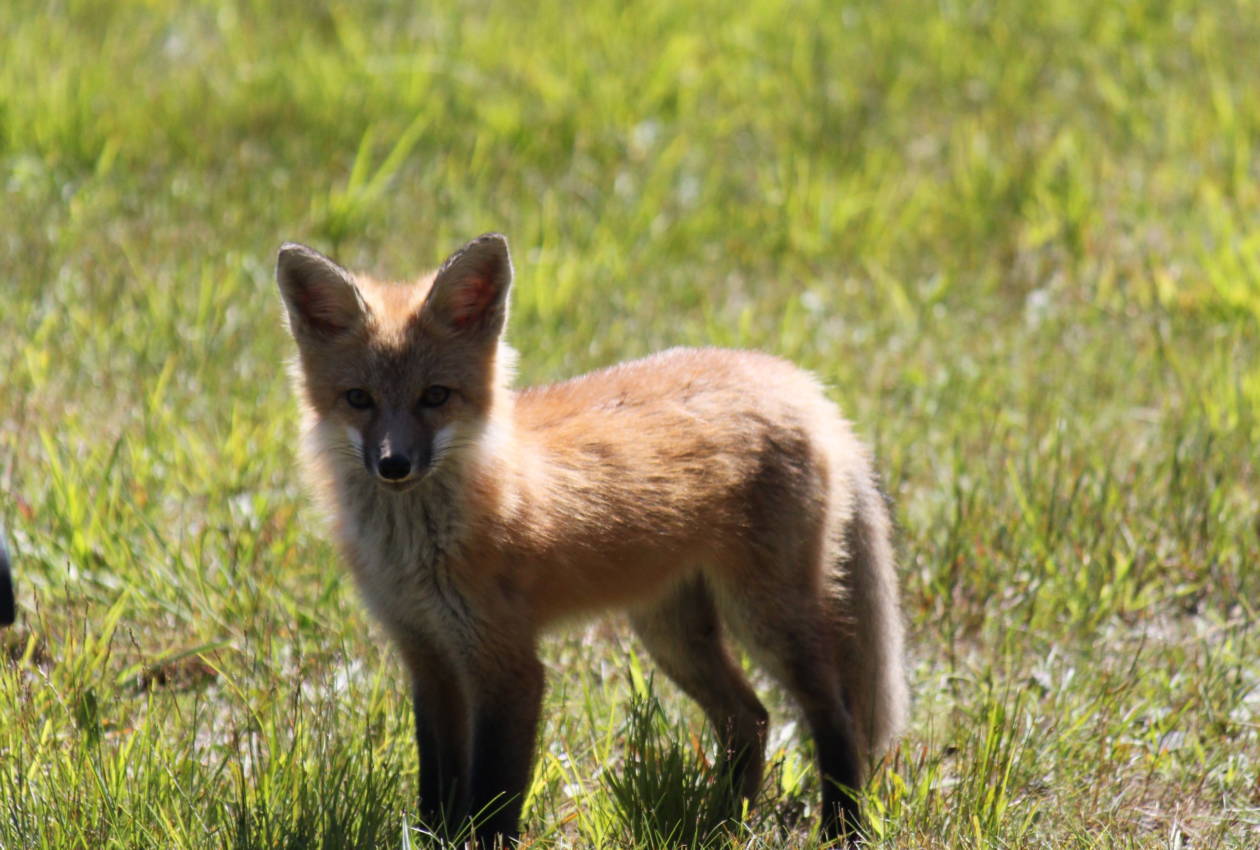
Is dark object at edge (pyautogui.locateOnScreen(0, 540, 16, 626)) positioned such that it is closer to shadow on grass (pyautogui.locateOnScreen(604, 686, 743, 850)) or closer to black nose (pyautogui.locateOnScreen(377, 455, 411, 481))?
black nose (pyautogui.locateOnScreen(377, 455, 411, 481))

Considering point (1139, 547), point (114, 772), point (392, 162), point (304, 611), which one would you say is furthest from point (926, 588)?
point (392, 162)

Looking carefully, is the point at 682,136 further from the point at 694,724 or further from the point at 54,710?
the point at 54,710

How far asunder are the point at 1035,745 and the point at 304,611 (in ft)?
7.42

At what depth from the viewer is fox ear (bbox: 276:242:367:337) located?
3.81 m

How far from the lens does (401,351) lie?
3.79 meters

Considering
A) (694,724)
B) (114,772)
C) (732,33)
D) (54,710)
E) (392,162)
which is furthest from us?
(732,33)

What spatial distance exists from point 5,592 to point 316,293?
47.3 inches

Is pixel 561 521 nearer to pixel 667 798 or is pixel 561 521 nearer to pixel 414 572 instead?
pixel 414 572

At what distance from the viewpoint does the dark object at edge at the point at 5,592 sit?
9.96 feet

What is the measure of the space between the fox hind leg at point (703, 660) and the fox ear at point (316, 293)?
1.26 metres

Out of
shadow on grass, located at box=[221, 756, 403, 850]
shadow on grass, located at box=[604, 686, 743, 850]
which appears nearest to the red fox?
shadow on grass, located at box=[604, 686, 743, 850]

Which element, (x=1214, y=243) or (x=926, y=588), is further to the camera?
(x=1214, y=243)

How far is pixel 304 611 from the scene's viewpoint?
4621 millimetres

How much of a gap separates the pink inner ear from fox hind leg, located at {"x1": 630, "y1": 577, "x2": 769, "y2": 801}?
1026 mm
